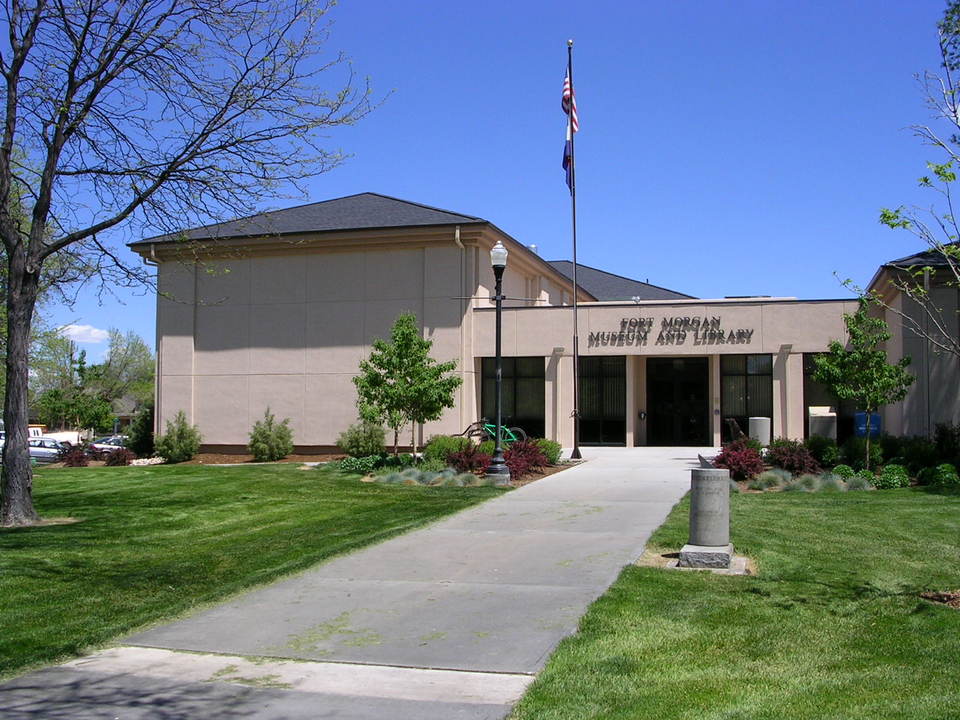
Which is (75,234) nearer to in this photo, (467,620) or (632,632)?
(467,620)

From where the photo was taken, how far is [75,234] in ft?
45.5

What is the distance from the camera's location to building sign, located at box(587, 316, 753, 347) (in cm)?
2836

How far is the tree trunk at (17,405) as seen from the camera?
1353cm

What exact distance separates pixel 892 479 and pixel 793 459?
196 centimetres

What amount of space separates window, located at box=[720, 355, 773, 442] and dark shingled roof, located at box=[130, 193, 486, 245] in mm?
9510

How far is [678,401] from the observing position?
31.2m

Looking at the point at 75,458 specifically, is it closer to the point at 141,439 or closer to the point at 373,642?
the point at 141,439

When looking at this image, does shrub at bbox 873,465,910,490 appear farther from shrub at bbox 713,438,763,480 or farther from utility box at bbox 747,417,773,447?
utility box at bbox 747,417,773,447

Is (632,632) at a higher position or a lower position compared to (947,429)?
lower

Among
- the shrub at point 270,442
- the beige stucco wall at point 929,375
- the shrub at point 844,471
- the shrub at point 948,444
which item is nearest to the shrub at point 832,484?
the shrub at point 844,471

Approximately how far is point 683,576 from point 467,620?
259 centimetres

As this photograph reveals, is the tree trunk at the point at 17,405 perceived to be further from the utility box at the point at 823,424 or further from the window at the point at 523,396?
the utility box at the point at 823,424

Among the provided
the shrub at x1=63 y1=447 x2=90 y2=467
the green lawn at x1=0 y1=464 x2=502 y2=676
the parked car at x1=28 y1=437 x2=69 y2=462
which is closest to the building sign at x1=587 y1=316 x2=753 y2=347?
the green lawn at x1=0 y1=464 x2=502 y2=676

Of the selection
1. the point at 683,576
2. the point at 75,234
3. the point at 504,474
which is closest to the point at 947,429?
the point at 504,474
